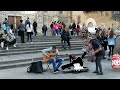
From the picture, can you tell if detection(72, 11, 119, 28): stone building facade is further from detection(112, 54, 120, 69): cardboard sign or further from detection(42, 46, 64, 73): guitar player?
detection(42, 46, 64, 73): guitar player

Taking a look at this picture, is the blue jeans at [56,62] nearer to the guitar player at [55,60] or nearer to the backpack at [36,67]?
the guitar player at [55,60]

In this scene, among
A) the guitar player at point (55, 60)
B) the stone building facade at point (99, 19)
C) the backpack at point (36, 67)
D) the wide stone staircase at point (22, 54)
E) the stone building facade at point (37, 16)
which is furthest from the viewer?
the stone building facade at point (99, 19)

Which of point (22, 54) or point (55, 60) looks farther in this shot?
point (22, 54)

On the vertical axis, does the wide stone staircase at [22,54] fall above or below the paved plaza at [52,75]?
above

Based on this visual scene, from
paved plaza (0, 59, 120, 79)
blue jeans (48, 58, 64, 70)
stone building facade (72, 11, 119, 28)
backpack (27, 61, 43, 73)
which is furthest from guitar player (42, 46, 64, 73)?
stone building facade (72, 11, 119, 28)

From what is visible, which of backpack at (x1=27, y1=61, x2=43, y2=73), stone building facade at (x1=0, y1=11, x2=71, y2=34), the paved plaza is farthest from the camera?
stone building facade at (x1=0, y1=11, x2=71, y2=34)

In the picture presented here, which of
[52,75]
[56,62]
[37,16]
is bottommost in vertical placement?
[52,75]

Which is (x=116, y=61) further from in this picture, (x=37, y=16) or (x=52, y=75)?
(x=37, y=16)

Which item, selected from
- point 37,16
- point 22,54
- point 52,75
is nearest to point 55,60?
point 52,75

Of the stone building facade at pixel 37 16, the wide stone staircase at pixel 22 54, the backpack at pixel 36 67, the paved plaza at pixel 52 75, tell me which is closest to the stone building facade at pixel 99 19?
the stone building facade at pixel 37 16

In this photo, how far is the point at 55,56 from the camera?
1127 cm

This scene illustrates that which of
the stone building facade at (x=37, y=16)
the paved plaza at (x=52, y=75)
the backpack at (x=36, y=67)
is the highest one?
the stone building facade at (x=37, y=16)

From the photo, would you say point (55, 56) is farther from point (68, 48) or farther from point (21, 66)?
point (68, 48)
